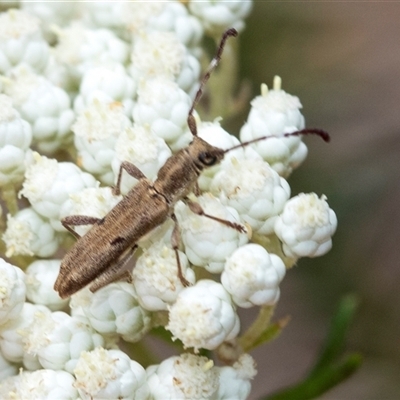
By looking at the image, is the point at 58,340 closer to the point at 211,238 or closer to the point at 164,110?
the point at 211,238

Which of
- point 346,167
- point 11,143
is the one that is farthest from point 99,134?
point 346,167

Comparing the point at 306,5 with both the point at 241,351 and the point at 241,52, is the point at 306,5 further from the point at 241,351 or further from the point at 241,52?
the point at 241,351

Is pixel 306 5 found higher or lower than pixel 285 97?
lower

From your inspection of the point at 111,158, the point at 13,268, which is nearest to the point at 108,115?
the point at 111,158

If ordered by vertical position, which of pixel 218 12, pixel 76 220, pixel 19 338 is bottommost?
pixel 19 338

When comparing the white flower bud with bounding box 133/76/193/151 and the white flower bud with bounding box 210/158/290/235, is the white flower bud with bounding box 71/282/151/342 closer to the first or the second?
the white flower bud with bounding box 210/158/290/235

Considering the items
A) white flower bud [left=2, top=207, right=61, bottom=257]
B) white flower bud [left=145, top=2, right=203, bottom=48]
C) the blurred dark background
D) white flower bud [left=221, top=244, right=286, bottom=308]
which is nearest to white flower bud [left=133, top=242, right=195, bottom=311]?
white flower bud [left=221, top=244, right=286, bottom=308]
